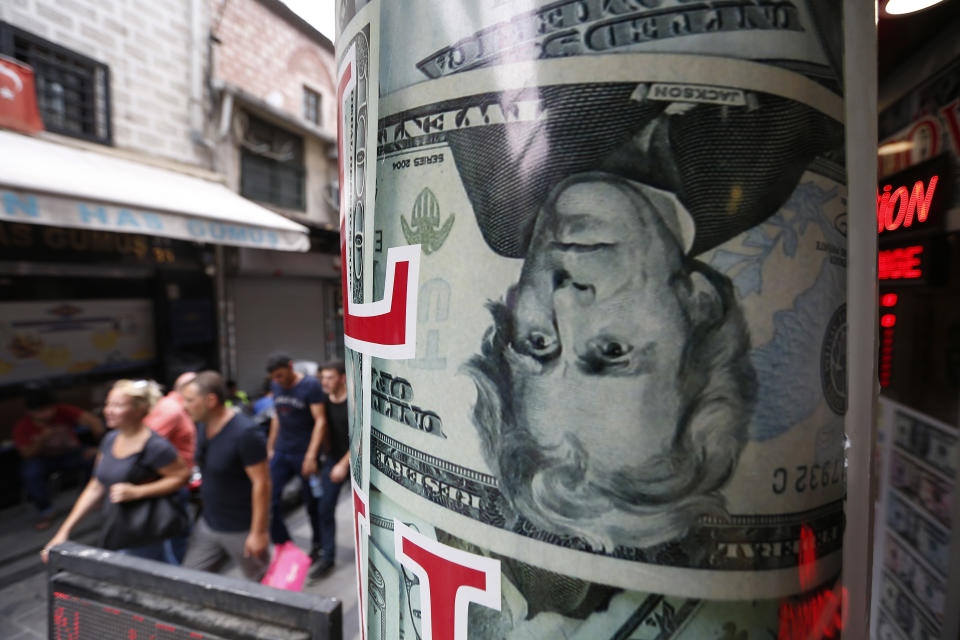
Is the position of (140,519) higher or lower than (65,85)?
lower

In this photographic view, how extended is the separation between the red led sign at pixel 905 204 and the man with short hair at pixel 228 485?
3979 mm

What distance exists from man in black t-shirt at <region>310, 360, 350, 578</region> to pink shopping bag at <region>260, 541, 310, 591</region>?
62 centimetres

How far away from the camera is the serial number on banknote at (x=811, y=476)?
0.61m

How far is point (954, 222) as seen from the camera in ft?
7.59

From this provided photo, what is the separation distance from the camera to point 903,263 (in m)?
2.58

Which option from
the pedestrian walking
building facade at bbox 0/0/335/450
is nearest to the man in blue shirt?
the pedestrian walking

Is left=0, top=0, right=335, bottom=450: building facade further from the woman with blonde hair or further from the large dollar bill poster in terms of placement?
the large dollar bill poster

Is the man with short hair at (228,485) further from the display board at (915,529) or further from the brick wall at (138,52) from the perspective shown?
the brick wall at (138,52)

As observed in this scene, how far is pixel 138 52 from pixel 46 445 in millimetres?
5681

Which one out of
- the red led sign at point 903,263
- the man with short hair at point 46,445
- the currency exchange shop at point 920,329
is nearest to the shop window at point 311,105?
the man with short hair at point 46,445

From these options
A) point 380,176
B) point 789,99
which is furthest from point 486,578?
point 789,99

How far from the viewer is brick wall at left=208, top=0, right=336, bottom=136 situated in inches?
355

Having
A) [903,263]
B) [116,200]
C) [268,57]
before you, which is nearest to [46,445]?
[116,200]

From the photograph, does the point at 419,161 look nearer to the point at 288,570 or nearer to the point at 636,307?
the point at 636,307
